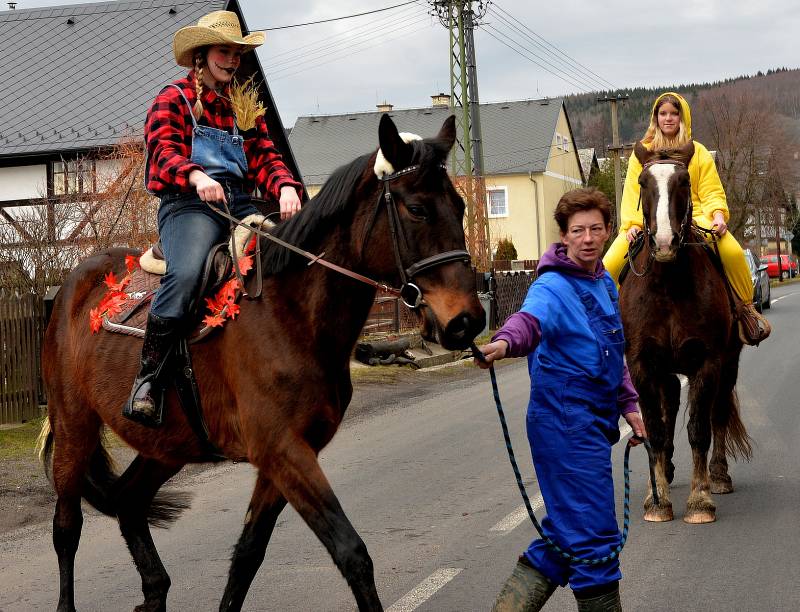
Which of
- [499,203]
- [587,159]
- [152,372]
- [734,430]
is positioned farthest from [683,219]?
[587,159]

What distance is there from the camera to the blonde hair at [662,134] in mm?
7465

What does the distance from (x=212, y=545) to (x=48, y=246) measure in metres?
8.36

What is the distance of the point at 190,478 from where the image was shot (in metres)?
9.37

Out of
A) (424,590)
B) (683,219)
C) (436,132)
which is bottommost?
(424,590)

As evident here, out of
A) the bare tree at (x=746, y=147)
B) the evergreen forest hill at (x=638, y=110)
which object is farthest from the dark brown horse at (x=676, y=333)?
the bare tree at (x=746, y=147)

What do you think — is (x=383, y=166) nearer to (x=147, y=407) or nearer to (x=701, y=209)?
(x=147, y=407)

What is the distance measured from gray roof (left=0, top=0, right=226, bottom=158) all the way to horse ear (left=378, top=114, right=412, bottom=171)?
23.6 m

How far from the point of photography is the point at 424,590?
5488 millimetres

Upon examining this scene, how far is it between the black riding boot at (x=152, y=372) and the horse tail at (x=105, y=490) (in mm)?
1088

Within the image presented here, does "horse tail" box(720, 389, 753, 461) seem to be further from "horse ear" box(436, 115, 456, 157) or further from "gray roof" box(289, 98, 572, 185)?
"gray roof" box(289, 98, 572, 185)

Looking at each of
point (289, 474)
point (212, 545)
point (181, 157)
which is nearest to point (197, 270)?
point (181, 157)

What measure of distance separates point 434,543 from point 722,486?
2657 mm

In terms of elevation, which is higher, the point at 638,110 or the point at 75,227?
the point at 638,110

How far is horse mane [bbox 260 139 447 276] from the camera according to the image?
4328 mm
